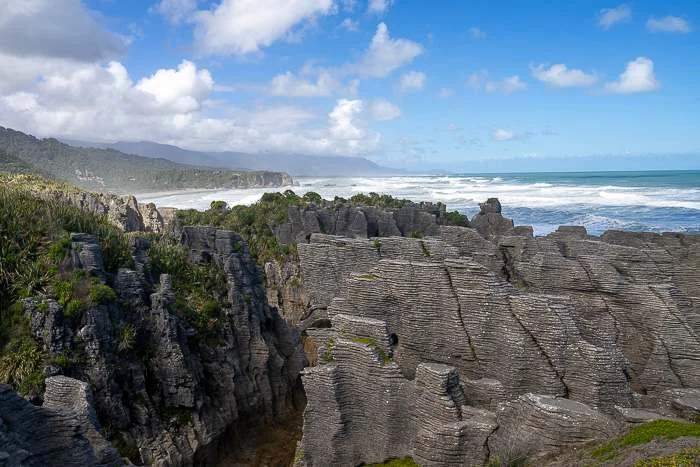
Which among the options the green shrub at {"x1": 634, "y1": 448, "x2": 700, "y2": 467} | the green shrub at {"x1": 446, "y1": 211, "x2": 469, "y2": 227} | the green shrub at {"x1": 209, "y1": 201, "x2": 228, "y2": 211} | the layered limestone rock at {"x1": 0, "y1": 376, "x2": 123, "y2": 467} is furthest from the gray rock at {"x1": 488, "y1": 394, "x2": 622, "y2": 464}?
the green shrub at {"x1": 209, "y1": 201, "x2": 228, "y2": 211}

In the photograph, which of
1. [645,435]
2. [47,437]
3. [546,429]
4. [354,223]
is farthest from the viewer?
[354,223]

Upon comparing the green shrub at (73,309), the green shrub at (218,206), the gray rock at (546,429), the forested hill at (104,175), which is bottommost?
the gray rock at (546,429)

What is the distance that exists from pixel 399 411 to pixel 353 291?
151 inches

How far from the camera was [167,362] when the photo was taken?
16891 mm

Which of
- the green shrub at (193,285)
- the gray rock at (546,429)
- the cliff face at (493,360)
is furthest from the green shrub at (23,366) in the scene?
the gray rock at (546,429)

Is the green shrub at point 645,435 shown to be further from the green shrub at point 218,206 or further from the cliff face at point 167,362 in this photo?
the green shrub at point 218,206

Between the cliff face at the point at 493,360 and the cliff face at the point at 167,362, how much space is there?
4.68 metres

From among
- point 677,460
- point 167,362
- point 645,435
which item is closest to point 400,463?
point 645,435

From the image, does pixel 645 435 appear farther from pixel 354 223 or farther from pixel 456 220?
pixel 456 220

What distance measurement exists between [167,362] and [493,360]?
1073 cm

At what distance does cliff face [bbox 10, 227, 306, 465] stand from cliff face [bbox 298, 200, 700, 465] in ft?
15.3

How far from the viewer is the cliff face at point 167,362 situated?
14898 mm

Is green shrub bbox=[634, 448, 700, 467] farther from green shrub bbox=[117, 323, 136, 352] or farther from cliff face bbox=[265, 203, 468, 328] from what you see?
cliff face bbox=[265, 203, 468, 328]

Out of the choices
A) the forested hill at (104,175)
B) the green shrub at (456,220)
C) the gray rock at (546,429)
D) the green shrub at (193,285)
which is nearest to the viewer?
the gray rock at (546,429)
